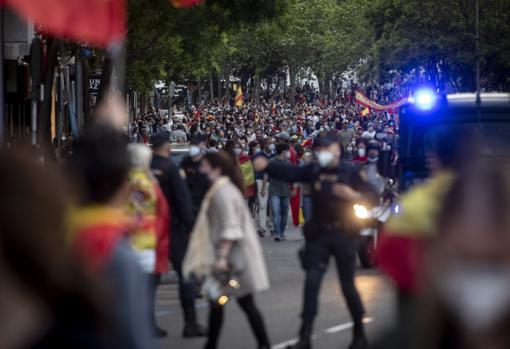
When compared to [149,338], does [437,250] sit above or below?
above

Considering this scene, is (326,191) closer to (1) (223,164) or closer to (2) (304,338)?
(1) (223,164)

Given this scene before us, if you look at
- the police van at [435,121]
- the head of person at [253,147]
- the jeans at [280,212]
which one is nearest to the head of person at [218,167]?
the police van at [435,121]

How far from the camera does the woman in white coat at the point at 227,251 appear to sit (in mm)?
10555

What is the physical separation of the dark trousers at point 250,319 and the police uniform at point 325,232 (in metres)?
0.42

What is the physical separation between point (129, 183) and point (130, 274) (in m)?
5.10

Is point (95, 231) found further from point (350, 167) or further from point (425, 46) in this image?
point (425, 46)

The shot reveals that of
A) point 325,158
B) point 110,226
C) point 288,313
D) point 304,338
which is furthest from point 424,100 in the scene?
point 110,226

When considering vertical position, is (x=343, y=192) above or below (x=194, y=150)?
below

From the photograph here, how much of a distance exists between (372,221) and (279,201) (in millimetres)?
6015

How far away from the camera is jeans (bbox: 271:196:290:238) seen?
23.2m

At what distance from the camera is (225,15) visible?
27109 millimetres

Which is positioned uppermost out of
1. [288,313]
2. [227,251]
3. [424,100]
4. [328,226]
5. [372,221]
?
[424,100]

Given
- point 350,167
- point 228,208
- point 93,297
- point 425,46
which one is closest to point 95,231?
point 93,297

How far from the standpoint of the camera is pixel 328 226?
35.9ft
